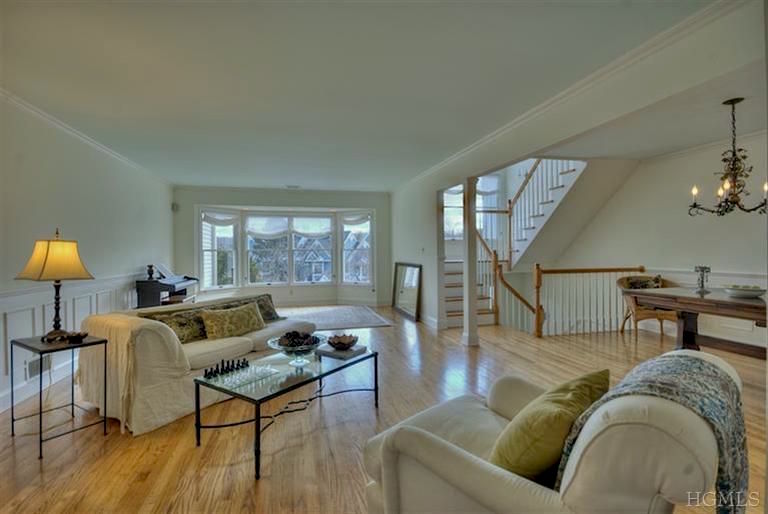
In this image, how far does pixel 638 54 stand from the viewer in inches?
92.4

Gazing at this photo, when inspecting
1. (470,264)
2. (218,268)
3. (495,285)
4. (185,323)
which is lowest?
(185,323)

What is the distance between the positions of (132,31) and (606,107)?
3.01 m

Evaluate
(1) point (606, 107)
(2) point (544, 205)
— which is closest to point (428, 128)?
(1) point (606, 107)

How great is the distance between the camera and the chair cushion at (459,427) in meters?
1.52

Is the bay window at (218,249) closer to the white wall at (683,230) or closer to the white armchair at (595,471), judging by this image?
the white wall at (683,230)

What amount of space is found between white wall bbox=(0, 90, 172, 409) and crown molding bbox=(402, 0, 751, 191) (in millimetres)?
4180

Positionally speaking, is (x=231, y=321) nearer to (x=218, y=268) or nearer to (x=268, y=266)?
(x=218, y=268)

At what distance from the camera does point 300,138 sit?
4.07 metres

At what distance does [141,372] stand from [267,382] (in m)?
0.93

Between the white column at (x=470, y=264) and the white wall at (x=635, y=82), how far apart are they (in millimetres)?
306

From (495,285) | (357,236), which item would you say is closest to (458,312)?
Result: (495,285)

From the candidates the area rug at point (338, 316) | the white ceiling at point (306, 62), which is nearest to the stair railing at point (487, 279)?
the area rug at point (338, 316)

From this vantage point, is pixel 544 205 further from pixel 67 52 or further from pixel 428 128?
pixel 67 52

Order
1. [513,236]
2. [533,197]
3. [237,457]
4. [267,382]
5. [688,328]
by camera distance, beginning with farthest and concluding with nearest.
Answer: [513,236], [533,197], [688,328], [267,382], [237,457]
